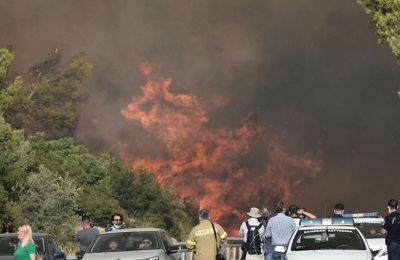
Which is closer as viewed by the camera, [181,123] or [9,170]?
[9,170]

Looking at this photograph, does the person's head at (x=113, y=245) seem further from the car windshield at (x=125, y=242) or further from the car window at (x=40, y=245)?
the car window at (x=40, y=245)

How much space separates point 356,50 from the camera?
9638 cm

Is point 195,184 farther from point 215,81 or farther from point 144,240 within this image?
point 144,240

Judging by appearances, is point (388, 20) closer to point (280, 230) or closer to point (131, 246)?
point (280, 230)

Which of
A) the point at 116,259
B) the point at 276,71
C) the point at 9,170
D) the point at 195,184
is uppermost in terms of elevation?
the point at 276,71

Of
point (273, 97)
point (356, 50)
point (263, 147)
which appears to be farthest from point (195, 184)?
point (356, 50)

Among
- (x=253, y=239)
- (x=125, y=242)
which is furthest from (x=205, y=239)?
(x=253, y=239)

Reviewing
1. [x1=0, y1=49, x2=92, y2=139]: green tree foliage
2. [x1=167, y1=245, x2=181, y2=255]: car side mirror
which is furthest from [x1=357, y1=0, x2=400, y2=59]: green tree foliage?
[x1=0, y1=49, x2=92, y2=139]: green tree foliage

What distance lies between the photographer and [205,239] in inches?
789

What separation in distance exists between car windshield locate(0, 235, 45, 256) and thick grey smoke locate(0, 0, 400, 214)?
61378 millimetres

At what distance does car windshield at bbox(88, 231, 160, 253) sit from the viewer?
22453 millimetres

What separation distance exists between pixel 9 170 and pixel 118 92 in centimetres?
4446

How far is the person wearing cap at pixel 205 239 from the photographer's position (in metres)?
20.0

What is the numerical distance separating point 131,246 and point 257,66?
7410 centimetres
